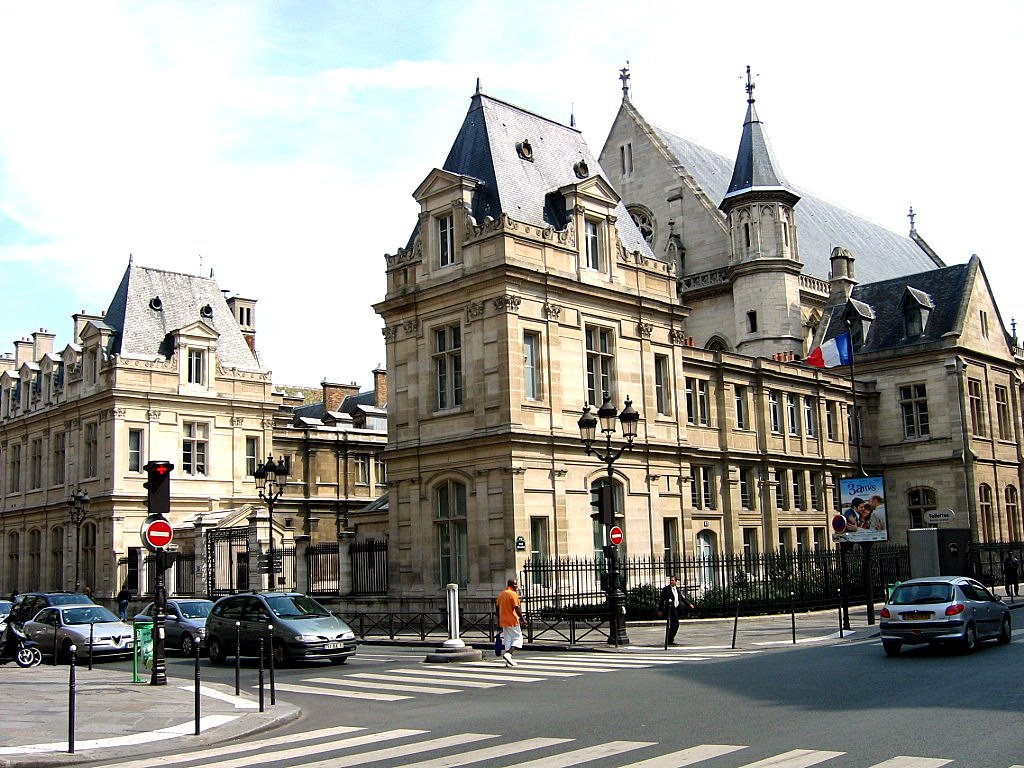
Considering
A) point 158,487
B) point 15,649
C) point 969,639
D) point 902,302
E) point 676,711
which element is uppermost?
point 902,302

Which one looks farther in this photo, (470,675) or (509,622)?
(509,622)

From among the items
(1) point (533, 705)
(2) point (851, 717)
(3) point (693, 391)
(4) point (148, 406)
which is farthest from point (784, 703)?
(4) point (148, 406)

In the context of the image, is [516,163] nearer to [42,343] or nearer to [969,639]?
[969,639]

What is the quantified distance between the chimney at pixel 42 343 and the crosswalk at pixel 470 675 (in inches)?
1897

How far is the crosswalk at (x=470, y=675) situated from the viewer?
18703 millimetres

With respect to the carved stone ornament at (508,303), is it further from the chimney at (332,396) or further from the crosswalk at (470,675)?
the chimney at (332,396)

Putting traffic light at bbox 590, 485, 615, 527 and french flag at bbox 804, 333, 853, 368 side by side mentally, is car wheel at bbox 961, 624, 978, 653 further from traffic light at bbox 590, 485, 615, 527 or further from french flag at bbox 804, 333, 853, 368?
french flag at bbox 804, 333, 853, 368

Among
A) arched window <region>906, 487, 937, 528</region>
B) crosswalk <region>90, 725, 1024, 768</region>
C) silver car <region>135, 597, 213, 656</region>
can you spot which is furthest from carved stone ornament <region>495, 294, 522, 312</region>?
arched window <region>906, 487, 937, 528</region>

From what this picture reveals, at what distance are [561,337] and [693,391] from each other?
38.0 ft

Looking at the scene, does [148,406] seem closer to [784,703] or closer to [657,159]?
[657,159]

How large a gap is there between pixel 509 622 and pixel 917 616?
26.8ft

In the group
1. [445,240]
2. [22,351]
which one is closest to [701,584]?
[445,240]

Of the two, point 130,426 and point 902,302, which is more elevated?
point 902,302

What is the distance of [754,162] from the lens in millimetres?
57250
